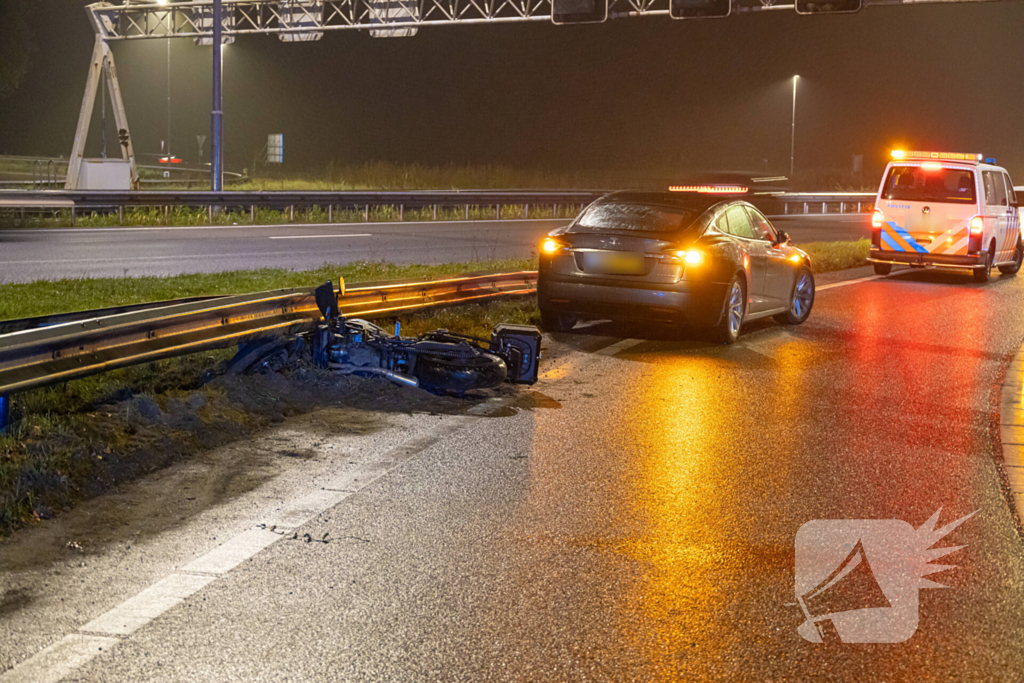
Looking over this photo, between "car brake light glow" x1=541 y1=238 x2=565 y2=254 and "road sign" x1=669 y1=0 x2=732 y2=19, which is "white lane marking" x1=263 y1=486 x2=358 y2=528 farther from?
"road sign" x1=669 y1=0 x2=732 y2=19

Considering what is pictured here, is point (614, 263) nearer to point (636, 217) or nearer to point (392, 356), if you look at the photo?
point (636, 217)

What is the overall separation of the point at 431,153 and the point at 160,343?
2460 inches

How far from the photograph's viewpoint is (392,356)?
851 centimetres

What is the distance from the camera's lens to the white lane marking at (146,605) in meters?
4.03

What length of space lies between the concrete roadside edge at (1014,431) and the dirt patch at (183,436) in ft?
11.5

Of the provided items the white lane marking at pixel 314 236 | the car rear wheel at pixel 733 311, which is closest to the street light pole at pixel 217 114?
the white lane marking at pixel 314 236

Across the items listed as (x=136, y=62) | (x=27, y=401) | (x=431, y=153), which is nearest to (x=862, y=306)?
(x=27, y=401)

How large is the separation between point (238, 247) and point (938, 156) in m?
12.2

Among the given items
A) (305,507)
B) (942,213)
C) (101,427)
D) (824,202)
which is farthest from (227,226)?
(824,202)

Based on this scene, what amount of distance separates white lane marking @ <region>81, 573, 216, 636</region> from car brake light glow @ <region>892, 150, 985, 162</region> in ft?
56.2

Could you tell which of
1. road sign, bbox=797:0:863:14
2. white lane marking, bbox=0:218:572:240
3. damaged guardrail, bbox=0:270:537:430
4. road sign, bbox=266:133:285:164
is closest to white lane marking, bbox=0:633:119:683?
damaged guardrail, bbox=0:270:537:430

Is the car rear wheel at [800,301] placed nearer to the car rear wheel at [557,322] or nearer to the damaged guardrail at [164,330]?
the car rear wheel at [557,322]

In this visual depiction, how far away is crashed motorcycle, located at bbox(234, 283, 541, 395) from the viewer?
8.46 m

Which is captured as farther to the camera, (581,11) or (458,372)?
(581,11)
